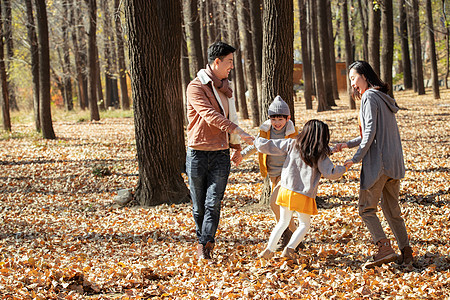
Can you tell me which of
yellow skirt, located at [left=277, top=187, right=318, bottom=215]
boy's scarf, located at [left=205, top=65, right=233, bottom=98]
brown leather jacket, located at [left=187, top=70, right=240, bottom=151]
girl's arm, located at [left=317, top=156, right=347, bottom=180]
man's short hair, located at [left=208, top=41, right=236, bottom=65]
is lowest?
yellow skirt, located at [left=277, top=187, right=318, bottom=215]

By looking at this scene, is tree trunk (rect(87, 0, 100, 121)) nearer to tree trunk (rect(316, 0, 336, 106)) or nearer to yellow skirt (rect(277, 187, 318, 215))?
tree trunk (rect(316, 0, 336, 106))

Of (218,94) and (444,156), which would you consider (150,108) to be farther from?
(444,156)

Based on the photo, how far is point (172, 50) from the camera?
33.9 ft

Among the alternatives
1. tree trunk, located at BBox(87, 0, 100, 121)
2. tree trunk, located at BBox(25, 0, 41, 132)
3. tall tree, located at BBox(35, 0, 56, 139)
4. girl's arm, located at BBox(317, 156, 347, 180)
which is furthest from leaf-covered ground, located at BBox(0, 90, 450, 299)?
tree trunk, located at BBox(87, 0, 100, 121)

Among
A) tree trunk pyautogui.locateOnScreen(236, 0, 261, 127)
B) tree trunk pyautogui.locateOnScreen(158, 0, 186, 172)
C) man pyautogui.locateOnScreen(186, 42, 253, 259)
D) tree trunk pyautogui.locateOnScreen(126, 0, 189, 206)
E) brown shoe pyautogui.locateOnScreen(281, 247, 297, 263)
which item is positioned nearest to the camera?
brown shoe pyautogui.locateOnScreen(281, 247, 297, 263)

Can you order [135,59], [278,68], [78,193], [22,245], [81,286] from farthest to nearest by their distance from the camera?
[78,193] < [135,59] < [278,68] < [22,245] < [81,286]

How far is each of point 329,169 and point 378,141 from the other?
55 centimetres

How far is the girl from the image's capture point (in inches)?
184

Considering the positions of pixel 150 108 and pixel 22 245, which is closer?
pixel 22 245

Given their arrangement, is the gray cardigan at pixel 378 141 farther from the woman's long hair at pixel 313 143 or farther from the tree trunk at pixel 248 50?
the tree trunk at pixel 248 50

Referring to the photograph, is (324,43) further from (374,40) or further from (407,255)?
(407,255)

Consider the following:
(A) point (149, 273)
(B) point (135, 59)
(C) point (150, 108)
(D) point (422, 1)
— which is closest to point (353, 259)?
(A) point (149, 273)

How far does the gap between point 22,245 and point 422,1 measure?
106 ft

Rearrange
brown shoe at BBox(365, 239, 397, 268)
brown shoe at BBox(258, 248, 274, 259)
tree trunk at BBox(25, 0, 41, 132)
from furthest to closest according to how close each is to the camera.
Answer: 1. tree trunk at BBox(25, 0, 41, 132)
2. brown shoe at BBox(258, 248, 274, 259)
3. brown shoe at BBox(365, 239, 397, 268)
